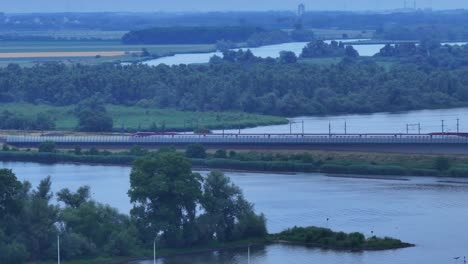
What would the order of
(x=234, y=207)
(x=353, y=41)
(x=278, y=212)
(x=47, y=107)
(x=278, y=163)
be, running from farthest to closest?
1. (x=353, y=41)
2. (x=47, y=107)
3. (x=278, y=163)
4. (x=278, y=212)
5. (x=234, y=207)

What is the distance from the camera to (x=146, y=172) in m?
18.9

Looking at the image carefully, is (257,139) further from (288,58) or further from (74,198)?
(288,58)

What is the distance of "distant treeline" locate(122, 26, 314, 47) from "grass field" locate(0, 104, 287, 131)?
2700cm

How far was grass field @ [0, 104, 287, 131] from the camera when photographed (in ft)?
108

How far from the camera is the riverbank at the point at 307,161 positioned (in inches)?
981

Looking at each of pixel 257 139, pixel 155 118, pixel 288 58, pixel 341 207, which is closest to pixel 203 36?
pixel 288 58

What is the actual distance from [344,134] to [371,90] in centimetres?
958

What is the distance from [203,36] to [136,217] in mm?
47957

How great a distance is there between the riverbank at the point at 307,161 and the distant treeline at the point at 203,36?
35.6 metres

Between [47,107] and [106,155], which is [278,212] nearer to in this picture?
[106,155]

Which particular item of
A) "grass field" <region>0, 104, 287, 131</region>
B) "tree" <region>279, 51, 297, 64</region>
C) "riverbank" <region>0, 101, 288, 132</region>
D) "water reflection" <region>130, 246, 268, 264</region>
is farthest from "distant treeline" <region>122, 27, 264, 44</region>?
"water reflection" <region>130, 246, 268, 264</region>

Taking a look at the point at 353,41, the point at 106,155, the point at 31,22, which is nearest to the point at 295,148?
the point at 106,155

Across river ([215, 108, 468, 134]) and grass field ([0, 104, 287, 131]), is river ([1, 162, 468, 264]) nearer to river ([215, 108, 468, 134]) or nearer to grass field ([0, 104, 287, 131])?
river ([215, 108, 468, 134])

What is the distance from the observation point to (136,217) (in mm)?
18578
